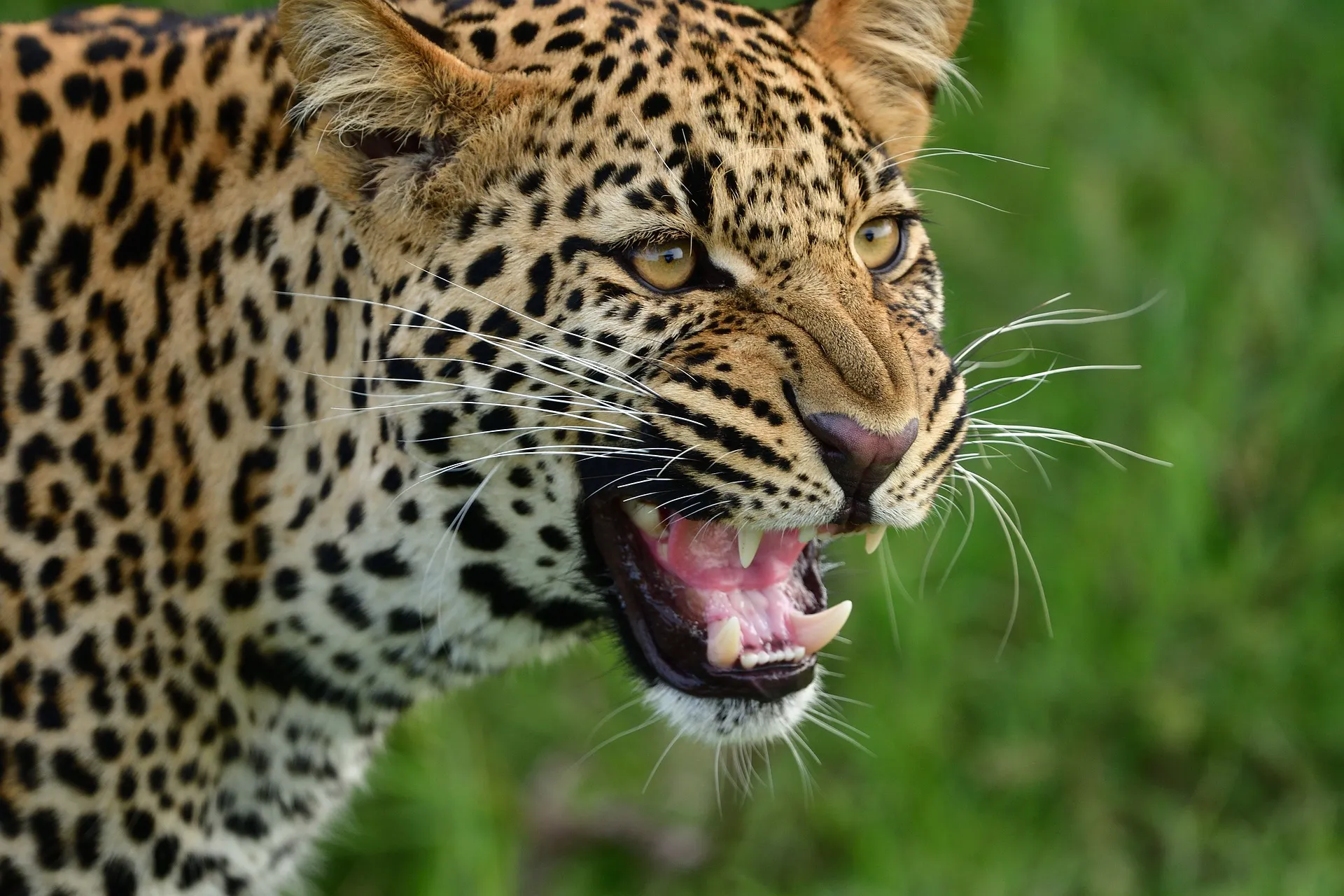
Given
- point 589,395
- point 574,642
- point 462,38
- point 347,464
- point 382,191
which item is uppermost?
point 462,38

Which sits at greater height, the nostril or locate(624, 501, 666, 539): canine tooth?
the nostril

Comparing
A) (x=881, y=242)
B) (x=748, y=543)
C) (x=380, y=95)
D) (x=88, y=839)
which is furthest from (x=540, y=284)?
(x=88, y=839)

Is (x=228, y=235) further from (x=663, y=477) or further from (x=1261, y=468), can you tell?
(x=1261, y=468)

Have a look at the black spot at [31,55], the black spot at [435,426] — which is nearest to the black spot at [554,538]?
the black spot at [435,426]

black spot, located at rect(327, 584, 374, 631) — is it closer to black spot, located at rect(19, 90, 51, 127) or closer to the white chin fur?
the white chin fur

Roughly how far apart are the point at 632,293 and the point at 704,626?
2.30 feet

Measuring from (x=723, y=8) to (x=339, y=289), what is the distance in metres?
0.97

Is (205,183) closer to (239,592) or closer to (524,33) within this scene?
(524,33)

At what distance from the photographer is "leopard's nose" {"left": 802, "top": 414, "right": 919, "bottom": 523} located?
116 inches

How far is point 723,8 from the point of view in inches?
135

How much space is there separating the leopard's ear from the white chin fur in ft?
3.59

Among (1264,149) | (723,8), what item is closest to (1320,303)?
(1264,149)

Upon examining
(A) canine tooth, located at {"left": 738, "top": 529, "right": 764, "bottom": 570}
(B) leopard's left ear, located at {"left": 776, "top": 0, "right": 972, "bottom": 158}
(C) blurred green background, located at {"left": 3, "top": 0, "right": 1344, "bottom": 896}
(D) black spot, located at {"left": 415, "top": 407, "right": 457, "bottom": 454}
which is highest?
(B) leopard's left ear, located at {"left": 776, "top": 0, "right": 972, "bottom": 158}

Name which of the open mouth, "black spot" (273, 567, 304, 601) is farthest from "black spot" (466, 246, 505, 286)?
"black spot" (273, 567, 304, 601)
